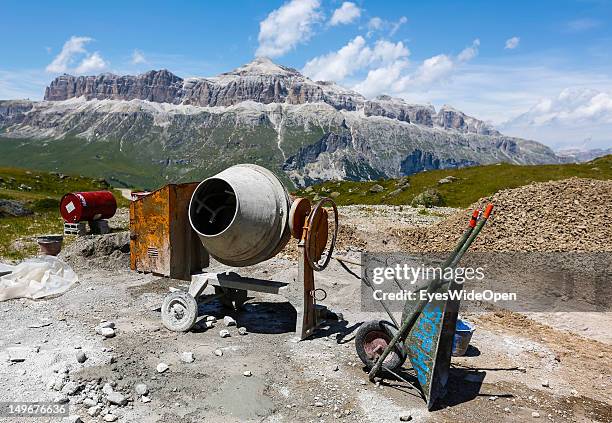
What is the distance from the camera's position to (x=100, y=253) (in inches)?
593

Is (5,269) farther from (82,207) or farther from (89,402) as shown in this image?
(89,402)

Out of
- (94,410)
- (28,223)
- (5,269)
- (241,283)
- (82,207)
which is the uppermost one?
(82,207)

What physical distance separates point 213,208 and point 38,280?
539cm

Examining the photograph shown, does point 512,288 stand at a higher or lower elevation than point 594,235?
lower

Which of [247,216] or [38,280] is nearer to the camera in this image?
[247,216]

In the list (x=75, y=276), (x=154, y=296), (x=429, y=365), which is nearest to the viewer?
(x=429, y=365)

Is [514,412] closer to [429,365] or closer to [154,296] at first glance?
[429,365]

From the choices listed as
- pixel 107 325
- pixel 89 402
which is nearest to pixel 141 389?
→ pixel 89 402

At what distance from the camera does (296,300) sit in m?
9.35

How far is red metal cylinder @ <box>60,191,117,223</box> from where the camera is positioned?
20109mm

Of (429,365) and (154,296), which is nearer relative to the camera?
(429,365)

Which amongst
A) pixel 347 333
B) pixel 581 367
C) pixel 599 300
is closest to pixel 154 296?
pixel 347 333

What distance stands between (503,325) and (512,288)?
281 centimetres

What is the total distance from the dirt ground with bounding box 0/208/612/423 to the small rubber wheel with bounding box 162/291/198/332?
0.70 feet
